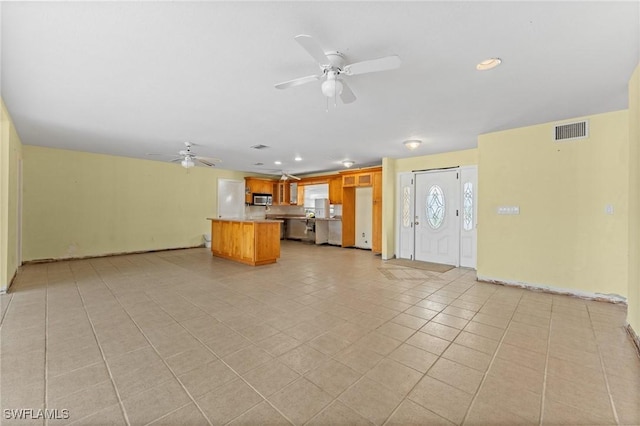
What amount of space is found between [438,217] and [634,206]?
138 inches

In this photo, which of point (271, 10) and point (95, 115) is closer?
point (271, 10)


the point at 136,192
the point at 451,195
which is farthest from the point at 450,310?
the point at 136,192

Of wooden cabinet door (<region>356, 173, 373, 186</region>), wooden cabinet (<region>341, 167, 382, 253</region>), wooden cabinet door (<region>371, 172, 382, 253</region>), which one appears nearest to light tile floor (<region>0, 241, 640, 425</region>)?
wooden cabinet door (<region>371, 172, 382, 253</region>)

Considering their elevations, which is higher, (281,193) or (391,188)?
(281,193)

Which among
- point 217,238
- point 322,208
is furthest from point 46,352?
point 322,208

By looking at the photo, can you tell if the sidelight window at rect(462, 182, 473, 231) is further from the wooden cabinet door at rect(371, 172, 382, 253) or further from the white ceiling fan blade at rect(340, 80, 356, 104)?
the white ceiling fan blade at rect(340, 80, 356, 104)

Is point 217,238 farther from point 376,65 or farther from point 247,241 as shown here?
point 376,65

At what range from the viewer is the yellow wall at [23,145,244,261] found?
5.80 meters

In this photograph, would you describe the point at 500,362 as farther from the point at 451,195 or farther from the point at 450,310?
the point at 451,195

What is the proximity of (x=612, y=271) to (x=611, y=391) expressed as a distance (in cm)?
262

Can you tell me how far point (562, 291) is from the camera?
3.90m

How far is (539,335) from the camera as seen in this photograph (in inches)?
104

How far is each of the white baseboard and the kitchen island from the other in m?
4.22

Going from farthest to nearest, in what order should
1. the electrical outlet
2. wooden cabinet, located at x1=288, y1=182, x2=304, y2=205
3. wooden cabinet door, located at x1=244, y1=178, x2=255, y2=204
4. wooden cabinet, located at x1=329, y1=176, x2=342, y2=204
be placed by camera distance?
wooden cabinet, located at x1=288, y1=182, x2=304, y2=205, wooden cabinet door, located at x1=244, y1=178, x2=255, y2=204, wooden cabinet, located at x1=329, y1=176, x2=342, y2=204, the electrical outlet
